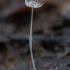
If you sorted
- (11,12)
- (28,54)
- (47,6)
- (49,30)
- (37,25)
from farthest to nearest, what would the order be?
(47,6)
(11,12)
(37,25)
(49,30)
(28,54)

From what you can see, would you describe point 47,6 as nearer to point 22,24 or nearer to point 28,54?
point 22,24

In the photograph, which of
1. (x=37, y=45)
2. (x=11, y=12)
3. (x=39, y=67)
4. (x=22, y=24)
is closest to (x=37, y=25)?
(x=22, y=24)

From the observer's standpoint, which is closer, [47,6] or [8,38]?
[8,38]

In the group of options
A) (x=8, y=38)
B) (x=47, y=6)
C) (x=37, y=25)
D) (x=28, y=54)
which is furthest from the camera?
(x=47, y=6)

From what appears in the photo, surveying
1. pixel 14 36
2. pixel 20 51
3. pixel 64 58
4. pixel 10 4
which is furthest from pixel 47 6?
pixel 64 58

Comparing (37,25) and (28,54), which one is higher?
(37,25)

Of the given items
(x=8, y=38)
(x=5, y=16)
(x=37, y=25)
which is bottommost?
(x=8, y=38)
